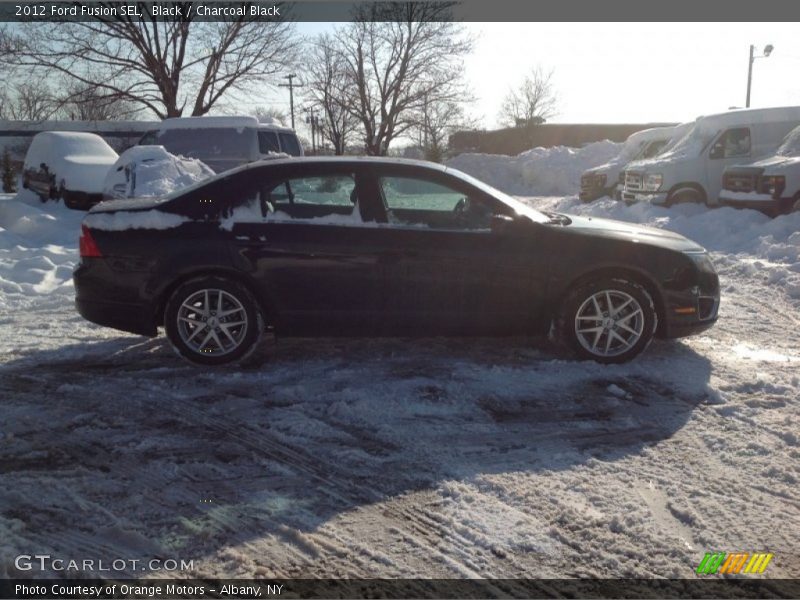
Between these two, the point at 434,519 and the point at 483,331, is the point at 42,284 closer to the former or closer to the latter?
the point at 483,331

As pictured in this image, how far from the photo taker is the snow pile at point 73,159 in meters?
14.5

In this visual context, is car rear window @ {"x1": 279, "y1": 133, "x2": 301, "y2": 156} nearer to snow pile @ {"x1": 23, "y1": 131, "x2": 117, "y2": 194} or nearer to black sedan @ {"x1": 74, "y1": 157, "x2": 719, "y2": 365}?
snow pile @ {"x1": 23, "y1": 131, "x2": 117, "y2": 194}

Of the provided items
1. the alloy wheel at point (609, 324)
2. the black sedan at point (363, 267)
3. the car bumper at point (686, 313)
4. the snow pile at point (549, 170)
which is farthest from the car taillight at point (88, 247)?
the snow pile at point (549, 170)

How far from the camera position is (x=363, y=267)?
5062 millimetres

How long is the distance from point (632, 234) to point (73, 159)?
1342cm

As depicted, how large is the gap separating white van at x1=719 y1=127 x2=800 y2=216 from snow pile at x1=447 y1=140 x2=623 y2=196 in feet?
59.4

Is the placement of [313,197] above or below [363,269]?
above

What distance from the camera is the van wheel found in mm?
14367

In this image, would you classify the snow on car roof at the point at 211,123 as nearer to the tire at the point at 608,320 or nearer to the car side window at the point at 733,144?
the car side window at the point at 733,144

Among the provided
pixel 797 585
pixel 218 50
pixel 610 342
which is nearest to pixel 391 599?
pixel 797 585

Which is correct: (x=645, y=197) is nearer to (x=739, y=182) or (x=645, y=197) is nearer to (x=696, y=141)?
(x=696, y=141)

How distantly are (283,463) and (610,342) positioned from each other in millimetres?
2780

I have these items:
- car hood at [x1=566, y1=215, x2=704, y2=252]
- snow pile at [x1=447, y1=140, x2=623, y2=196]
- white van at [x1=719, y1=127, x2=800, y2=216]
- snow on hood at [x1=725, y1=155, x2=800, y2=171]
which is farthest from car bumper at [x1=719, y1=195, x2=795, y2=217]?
snow pile at [x1=447, y1=140, x2=623, y2=196]

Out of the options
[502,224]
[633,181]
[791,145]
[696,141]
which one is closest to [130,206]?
[502,224]
